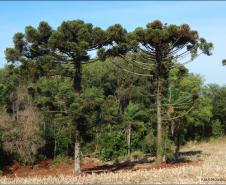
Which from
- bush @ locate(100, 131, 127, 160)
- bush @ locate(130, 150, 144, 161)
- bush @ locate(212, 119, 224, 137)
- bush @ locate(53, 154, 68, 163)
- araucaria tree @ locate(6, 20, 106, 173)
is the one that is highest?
araucaria tree @ locate(6, 20, 106, 173)

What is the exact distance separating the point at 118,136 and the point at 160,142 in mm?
12736

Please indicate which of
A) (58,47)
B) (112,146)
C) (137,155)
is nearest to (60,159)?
(112,146)

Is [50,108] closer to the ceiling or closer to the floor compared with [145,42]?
closer to the floor

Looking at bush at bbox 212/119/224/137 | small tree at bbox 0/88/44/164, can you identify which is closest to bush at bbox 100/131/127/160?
small tree at bbox 0/88/44/164

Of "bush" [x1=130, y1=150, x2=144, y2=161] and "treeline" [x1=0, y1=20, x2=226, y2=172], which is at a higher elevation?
"treeline" [x1=0, y1=20, x2=226, y2=172]

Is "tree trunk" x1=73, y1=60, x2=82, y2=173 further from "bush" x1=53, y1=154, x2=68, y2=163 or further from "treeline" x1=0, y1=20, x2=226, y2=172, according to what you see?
"bush" x1=53, y1=154, x2=68, y2=163

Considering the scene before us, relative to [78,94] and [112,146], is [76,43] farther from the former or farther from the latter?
[112,146]

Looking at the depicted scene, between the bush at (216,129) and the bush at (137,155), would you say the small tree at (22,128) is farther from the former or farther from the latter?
the bush at (216,129)

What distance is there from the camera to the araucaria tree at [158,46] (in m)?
25.5

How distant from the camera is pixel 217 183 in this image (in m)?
15.0

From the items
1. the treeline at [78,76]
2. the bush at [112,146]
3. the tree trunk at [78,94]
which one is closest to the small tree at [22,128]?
the treeline at [78,76]

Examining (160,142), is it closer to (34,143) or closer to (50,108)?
(50,108)

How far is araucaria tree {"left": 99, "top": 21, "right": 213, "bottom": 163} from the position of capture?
25516 mm

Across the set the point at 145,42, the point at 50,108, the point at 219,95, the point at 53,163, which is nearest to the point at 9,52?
the point at 50,108
